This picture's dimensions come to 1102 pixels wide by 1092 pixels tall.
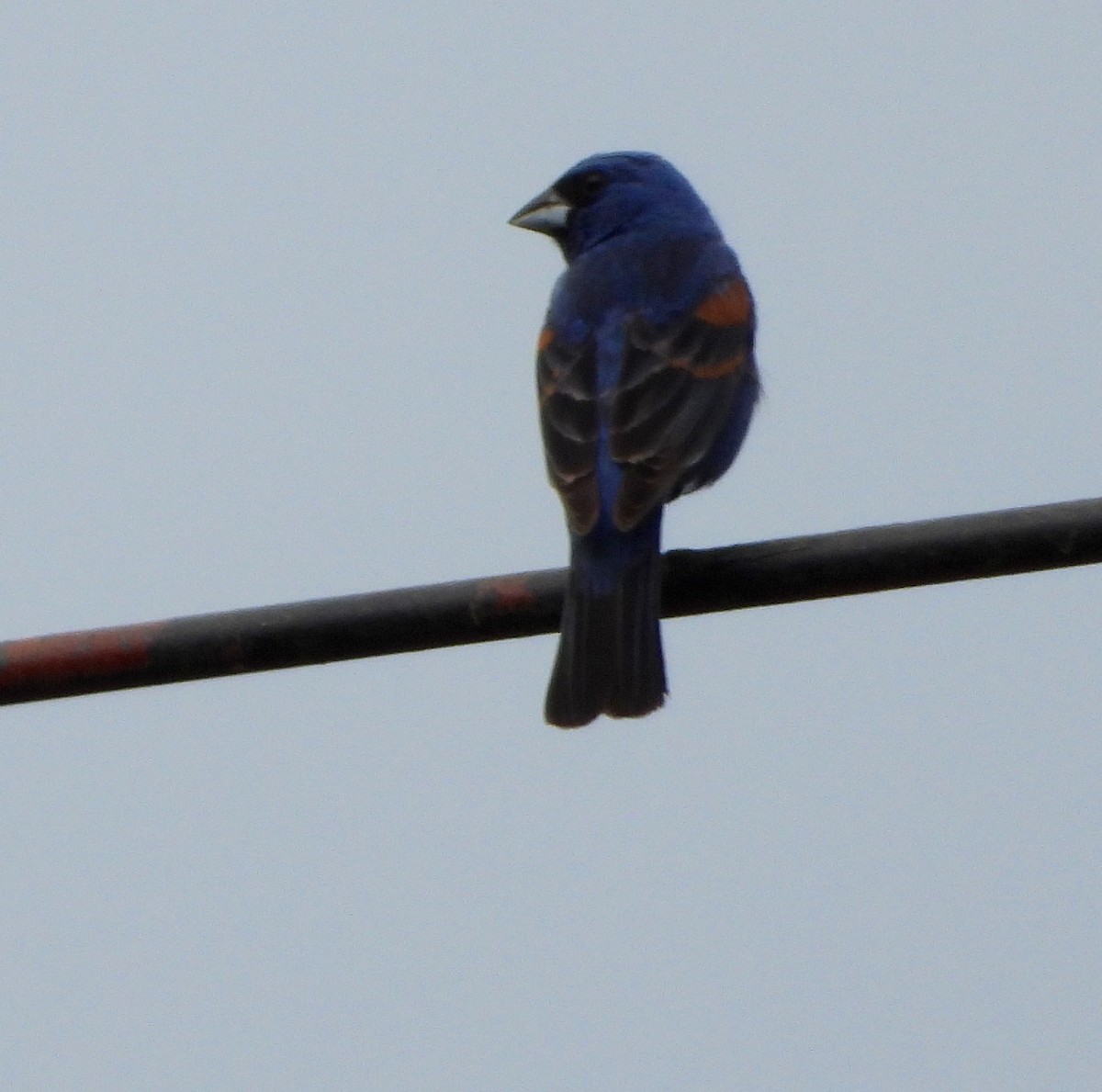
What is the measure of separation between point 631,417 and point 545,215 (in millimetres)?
3115

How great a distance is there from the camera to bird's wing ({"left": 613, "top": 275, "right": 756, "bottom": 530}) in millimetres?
6492

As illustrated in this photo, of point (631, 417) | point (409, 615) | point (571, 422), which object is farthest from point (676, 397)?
point (409, 615)

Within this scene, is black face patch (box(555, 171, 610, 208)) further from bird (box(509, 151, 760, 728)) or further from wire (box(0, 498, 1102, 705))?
wire (box(0, 498, 1102, 705))

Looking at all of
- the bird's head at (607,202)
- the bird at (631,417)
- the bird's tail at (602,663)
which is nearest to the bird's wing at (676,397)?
the bird at (631,417)

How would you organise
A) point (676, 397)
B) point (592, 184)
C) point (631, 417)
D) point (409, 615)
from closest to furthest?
point (409, 615) → point (631, 417) → point (676, 397) → point (592, 184)

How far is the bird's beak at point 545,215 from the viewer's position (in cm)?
958

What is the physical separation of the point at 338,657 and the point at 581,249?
531 centimetres

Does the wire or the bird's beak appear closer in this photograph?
the wire

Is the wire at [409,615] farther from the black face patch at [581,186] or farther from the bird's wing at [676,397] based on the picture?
the black face patch at [581,186]

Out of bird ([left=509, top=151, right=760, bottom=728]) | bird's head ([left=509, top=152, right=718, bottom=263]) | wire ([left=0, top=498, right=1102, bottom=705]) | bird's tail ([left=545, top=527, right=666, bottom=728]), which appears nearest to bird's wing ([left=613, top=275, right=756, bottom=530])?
bird ([left=509, top=151, right=760, bottom=728])

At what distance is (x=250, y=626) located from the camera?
4.45 metres

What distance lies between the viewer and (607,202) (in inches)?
376

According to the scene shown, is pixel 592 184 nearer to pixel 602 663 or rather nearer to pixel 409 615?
pixel 602 663

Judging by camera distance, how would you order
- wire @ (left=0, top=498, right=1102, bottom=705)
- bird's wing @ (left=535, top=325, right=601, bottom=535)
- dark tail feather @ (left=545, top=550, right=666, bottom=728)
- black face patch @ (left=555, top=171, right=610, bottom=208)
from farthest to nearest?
black face patch @ (left=555, top=171, right=610, bottom=208) → bird's wing @ (left=535, top=325, right=601, bottom=535) → dark tail feather @ (left=545, top=550, right=666, bottom=728) → wire @ (left=0, top=498, right=1102, bottom=705)
